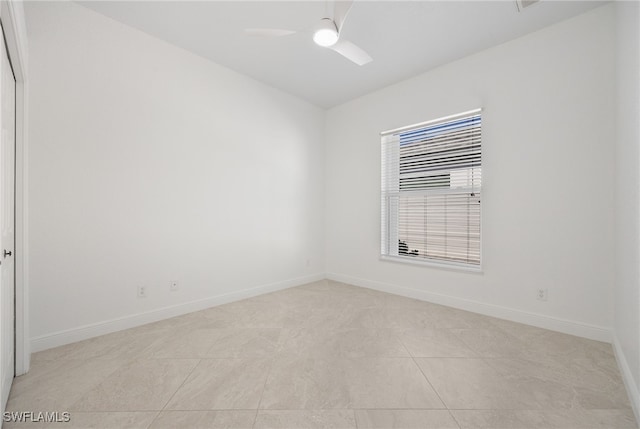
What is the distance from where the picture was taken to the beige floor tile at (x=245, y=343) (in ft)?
6.63

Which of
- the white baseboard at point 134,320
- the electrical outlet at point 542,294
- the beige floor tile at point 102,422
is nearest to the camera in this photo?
the beige floor tile at point 102,422

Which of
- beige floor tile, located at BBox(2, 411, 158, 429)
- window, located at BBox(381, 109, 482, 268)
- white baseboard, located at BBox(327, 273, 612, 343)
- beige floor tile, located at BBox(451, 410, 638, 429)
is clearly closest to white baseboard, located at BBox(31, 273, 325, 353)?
beige floor tile, located at BBox(2, 411, 158, 429)

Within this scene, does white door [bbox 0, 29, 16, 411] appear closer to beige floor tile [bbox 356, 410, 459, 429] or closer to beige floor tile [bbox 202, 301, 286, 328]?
beige floor tile [bbox 202, 301, 286, 328]

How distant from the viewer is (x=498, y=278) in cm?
279

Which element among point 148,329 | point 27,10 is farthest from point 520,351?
point 27,10

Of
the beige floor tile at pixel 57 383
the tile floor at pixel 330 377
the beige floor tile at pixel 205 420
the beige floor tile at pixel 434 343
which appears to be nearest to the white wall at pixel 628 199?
the tile floor at pixel 330 377

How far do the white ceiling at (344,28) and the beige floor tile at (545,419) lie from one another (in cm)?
286

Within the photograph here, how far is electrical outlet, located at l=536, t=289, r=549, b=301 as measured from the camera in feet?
8.22

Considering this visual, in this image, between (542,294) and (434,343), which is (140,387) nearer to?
(434,343)

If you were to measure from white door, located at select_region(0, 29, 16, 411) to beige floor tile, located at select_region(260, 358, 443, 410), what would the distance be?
145 centimetres

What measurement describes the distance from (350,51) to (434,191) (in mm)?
1900

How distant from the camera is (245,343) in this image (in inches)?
86.2

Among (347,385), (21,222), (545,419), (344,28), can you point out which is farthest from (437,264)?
(21,222)

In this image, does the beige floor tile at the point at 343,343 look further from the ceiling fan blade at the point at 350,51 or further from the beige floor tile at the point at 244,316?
the ceiling fan blade at the point at 350,51
